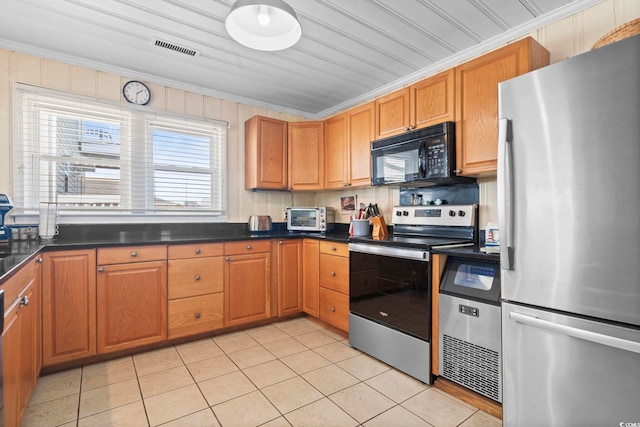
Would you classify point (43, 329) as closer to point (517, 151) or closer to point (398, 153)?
point (398, 153)

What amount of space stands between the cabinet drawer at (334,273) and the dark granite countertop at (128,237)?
19 centimetres

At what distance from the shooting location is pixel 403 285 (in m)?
2.27

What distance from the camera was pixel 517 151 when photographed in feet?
5.04

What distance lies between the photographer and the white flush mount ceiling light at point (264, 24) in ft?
5.28

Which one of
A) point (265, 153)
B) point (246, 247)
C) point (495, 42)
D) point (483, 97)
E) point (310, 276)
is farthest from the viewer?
point (265, 153)

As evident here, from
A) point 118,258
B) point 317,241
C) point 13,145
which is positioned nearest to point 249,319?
point 317,241

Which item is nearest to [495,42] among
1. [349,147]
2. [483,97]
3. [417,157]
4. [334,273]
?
[483,97]

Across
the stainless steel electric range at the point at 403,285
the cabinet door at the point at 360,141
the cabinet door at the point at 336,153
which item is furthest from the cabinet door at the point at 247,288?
the cabinet door at the point at 360,141

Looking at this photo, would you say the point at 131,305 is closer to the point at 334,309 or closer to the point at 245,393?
the point at 245,393

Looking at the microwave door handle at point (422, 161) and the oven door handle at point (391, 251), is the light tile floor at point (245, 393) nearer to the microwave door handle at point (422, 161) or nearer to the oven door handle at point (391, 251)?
the oven door handle at point (391, 251)

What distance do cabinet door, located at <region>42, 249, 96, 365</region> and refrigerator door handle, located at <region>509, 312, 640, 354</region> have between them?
2705 mm

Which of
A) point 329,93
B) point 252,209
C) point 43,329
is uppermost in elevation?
point 329,93

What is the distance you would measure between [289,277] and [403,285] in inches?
54.7

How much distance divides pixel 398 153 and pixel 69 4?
2469 mm
